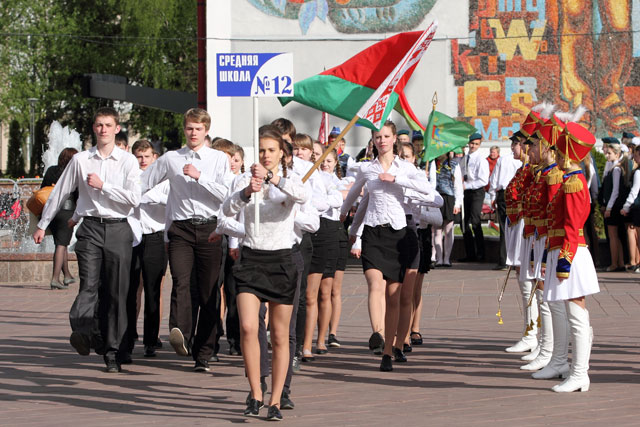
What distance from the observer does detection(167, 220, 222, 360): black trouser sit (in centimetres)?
945

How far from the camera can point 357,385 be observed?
860cm

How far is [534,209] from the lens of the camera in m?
8.92

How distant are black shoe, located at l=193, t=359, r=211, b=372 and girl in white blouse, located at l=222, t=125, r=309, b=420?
1.98m

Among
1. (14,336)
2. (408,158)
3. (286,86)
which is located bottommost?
(14,336)

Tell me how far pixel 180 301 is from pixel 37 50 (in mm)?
49477

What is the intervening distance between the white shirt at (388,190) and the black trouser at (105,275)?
204cm

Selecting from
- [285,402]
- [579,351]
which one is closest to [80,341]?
[285,402]

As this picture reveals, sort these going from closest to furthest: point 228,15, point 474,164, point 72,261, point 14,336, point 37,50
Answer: point 14,336, point 72,261, point 474,164, point 228,15, point 37,50

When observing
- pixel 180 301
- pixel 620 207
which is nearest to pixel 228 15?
pixel 620 207

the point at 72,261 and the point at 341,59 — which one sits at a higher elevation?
the point at 341,59

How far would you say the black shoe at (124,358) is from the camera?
377 inches

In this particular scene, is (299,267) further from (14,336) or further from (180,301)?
(14,336)

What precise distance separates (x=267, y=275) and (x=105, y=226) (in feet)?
8.55

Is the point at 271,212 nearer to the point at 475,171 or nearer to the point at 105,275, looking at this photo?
the point at 105,275
